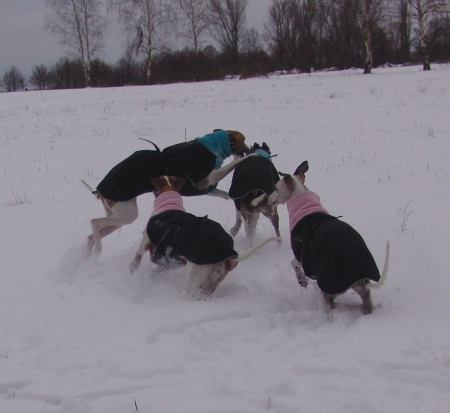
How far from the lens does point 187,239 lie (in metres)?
3.79

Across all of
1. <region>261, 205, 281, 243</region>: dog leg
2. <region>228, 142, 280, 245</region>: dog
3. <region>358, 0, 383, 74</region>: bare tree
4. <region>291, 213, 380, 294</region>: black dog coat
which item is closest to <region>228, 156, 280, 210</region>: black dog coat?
<region>228, 142, 280, 245</region>: dog

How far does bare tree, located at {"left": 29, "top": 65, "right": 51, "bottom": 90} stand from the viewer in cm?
4956

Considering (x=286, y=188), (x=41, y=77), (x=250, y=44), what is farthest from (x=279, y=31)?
(x=286, y=188)

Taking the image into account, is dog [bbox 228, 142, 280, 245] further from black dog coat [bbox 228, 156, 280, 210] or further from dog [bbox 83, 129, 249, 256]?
dog [bbox 83, 129, 249, 256]

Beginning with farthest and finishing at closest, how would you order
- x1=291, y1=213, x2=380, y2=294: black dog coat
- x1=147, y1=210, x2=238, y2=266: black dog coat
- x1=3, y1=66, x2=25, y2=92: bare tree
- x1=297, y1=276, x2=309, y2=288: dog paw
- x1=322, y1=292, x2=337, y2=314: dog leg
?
x1=3, y1=66, x2=25, y2=92: bare tree → x1=297, y1=276, x2=309, y2=288: dog paw → x1=147, y1=210, x2=238, y2=266: black dog coat → x1=322, y1=292, x2=337, y2=314: dog leg → x1=291, y1=213, x2=380, y2=294: black dog coat

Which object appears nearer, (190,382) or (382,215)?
(190,382)

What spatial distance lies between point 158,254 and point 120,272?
62cm

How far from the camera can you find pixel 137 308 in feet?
11.9

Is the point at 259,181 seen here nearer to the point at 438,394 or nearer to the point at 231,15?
the point at 438,394

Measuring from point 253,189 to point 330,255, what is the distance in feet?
5.80

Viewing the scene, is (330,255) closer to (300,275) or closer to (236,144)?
(300,275)

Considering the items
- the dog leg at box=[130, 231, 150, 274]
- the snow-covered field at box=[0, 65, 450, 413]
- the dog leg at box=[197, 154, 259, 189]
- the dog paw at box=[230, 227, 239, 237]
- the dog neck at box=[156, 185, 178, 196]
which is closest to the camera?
the snow-covered field at box=[0, 65, 450, 413]

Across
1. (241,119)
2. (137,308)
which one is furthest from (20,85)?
(137,308)

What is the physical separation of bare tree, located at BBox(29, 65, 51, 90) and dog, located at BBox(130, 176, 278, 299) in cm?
5061
